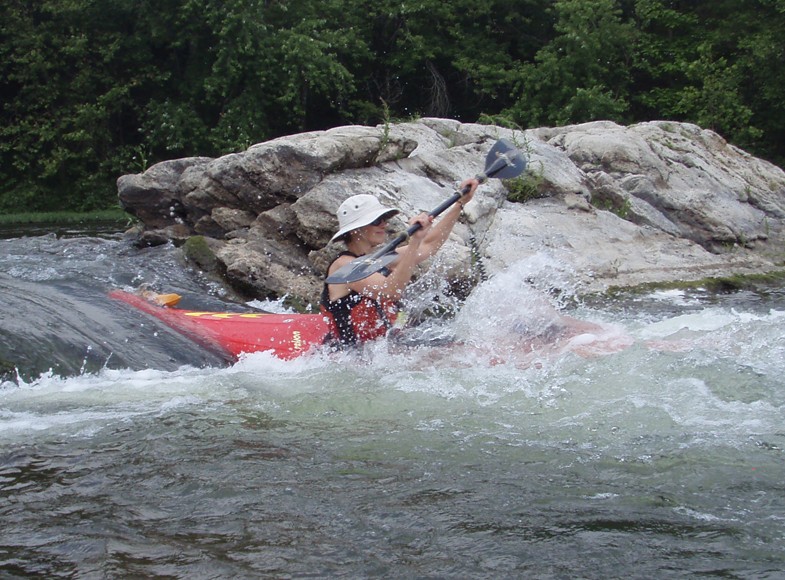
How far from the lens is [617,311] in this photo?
7.25 m

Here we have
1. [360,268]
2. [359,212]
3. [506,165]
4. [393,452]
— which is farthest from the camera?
[506,165]

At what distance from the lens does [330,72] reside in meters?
17.8

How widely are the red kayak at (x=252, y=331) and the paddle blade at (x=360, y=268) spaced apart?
0.46 metres

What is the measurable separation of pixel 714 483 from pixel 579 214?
5963mm

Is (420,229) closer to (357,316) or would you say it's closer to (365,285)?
(365,285)

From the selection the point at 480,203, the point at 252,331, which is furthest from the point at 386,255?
the point at 480,203

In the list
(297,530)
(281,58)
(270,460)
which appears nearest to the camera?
(297,530)

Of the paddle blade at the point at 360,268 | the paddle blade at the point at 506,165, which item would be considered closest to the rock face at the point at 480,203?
the paddle blade at the point at 506,165

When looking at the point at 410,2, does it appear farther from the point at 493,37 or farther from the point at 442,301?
the point at 442,301

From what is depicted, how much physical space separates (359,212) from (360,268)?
41 centimetres

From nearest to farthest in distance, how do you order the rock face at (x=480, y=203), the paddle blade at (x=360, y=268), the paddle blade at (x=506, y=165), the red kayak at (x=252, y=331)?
the paddle blade at (x=360, y=268), the red kayak at (x=252, y=331), the paddle blade at (x=506, y=165), the rock face at (x=480, y=203)

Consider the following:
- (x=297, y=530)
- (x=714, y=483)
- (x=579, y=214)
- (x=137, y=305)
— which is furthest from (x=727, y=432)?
(x=579, y=214)

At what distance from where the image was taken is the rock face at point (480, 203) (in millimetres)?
7707

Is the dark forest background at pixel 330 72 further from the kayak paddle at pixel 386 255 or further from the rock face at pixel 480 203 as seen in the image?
the kayak paddle at pixel 386 255
